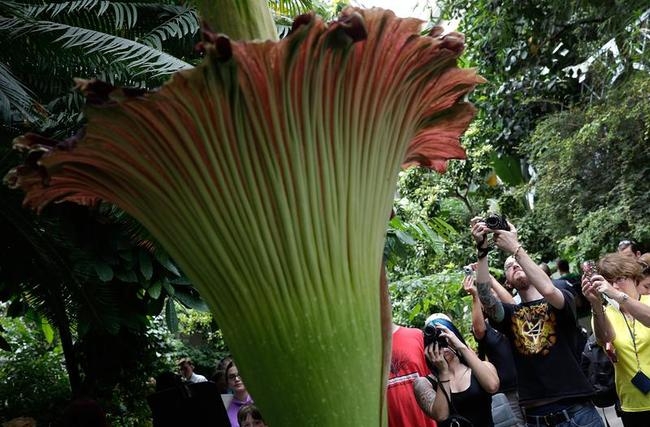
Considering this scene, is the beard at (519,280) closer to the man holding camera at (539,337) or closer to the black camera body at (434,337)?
the man holding camera at (539,337)

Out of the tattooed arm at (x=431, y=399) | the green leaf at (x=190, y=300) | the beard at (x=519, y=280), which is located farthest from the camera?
the green leaf at (x=190, y=300)

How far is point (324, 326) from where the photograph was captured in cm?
85

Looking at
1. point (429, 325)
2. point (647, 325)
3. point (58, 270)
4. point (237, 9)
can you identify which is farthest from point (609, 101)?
point (237, 9)

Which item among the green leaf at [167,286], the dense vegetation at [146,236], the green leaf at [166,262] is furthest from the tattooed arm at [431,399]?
the green leaf at [167,286]

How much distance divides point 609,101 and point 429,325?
571cm

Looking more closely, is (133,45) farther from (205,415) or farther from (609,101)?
(609,101)

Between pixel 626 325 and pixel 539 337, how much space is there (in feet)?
1.96

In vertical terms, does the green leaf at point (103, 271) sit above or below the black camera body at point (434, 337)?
above

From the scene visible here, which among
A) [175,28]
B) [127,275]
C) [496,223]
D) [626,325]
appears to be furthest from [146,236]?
[626,325]

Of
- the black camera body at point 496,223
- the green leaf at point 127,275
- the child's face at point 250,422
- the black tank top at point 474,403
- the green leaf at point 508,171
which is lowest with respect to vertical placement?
the black tank top at point 474,403

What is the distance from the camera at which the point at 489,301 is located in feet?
10.8

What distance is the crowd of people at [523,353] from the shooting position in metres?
2.90

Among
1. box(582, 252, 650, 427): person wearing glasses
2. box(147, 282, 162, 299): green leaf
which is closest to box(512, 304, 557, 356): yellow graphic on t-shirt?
box(582, 252, 650, 427): person wearing glasses

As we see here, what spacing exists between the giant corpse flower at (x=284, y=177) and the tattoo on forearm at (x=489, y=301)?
8.09ft
